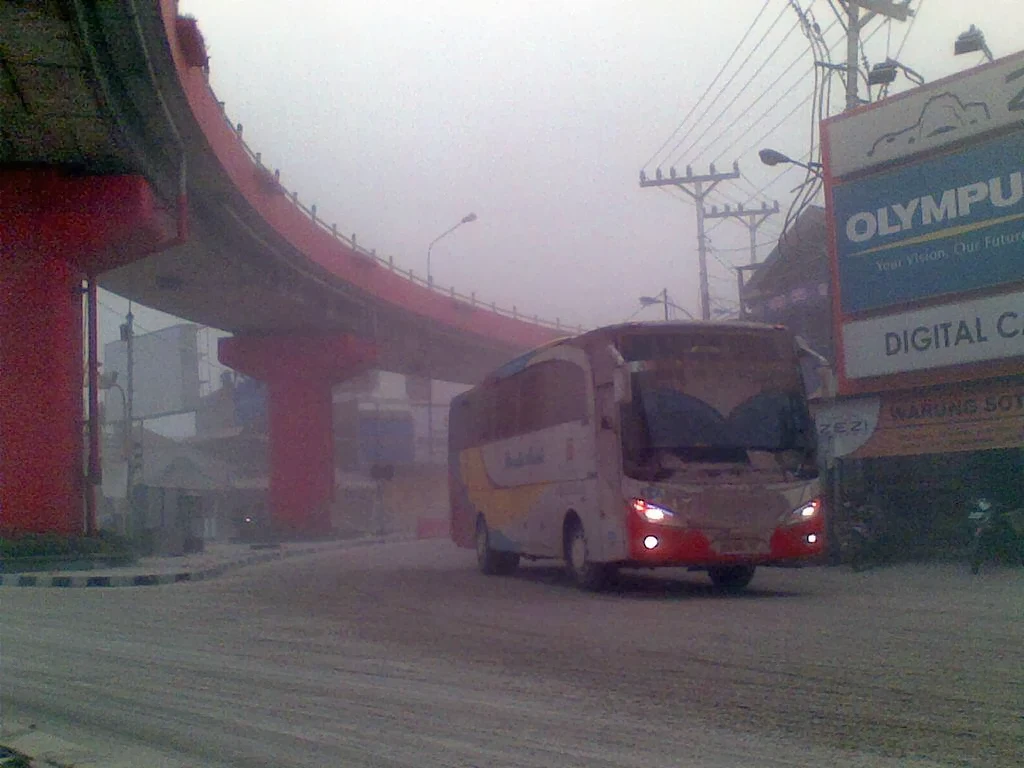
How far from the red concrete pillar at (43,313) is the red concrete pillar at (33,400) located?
0.02 m

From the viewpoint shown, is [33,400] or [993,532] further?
[33,400]

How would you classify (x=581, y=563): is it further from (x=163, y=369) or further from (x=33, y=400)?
(x=163, y=369)

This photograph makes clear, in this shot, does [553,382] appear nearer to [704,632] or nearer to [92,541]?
[704,632]

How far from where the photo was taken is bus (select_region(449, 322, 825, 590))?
11977mm

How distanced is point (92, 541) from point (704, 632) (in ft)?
49.7

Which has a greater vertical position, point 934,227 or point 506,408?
point 934,227

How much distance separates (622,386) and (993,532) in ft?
21.3

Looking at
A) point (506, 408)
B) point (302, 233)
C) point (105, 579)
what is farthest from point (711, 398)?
point (302, 233)

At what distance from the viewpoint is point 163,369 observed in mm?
52875

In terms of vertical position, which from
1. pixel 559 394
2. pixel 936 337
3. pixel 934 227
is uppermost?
pixel 934 227

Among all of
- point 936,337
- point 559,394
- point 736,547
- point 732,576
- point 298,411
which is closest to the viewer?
point 736,547

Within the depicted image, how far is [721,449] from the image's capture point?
39.7 ft

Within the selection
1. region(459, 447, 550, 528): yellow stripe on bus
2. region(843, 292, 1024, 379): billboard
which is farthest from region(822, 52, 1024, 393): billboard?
region(459, 447, 550, 528): yellow stripe on bus

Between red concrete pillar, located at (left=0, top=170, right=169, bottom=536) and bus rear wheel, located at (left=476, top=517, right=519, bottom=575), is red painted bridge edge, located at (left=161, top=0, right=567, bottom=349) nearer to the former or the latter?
red concrete pillar, located at (left=0, top=170, right=169, bottom=536)
